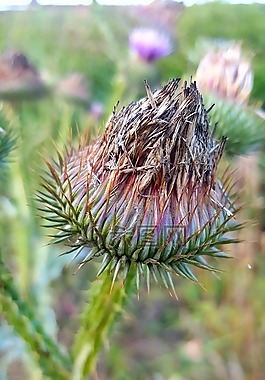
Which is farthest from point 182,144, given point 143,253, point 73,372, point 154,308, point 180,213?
point 154,308

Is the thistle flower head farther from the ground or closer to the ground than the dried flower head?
closer to the ground

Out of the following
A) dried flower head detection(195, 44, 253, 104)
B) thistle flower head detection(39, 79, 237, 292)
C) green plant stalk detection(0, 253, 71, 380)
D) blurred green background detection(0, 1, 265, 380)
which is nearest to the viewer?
thistle flower head detection(39, 79, 237, 292)

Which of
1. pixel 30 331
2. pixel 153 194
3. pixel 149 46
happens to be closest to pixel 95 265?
pixel 149 46

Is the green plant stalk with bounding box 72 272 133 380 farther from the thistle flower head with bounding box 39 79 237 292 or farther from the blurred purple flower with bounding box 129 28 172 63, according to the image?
Answer: the blurred purple flower with bounding box 129 28 172 63

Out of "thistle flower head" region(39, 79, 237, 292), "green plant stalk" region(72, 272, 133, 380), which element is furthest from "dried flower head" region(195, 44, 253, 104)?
"green plant stalk" region(72, 272, 133, 380)

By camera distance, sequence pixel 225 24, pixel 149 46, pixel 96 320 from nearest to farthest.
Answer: pixel 96 320 → pixel 149 46 → pixel 225 24

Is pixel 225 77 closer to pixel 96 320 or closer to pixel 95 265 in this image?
pixel 96 320
